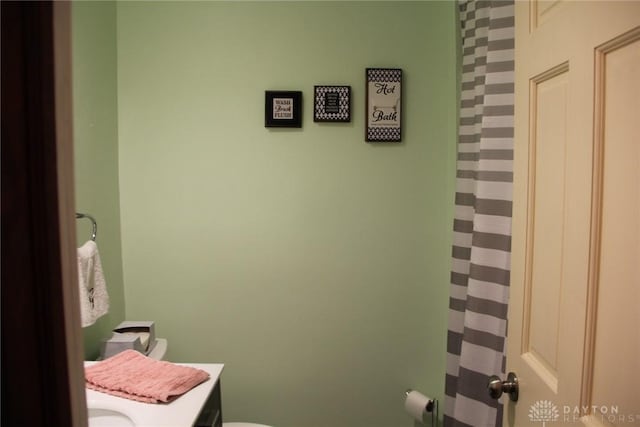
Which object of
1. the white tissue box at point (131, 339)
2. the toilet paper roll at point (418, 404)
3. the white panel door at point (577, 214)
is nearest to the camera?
the white panel door at point (577, 214)

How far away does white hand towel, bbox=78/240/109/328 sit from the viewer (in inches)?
52.6

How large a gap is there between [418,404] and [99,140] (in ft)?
6.19

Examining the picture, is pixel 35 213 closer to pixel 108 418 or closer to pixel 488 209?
pixel 108 418

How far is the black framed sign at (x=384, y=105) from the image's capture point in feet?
5.83

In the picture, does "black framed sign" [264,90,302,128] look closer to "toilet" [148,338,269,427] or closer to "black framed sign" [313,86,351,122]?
"black framed sign" [313,86,351,122]

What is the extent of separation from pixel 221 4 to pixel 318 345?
1.71 m

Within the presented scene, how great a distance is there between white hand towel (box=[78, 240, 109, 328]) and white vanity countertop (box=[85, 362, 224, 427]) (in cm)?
26

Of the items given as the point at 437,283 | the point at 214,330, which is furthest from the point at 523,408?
the point at 214,330

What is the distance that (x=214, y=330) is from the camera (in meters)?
1.87

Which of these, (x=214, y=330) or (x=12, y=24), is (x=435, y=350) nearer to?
(x=214, y=330)

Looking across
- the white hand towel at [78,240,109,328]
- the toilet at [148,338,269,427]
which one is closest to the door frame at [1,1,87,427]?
the white hand towel at [78,240,109,328]

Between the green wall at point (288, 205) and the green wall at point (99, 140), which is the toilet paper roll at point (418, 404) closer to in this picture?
the green wall at point (288, 205)

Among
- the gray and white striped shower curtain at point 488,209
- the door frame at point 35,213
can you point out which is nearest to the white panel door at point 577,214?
the gray and white striped shower curtain at point 488,209

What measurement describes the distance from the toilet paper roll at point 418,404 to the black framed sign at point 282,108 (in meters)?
1.42
